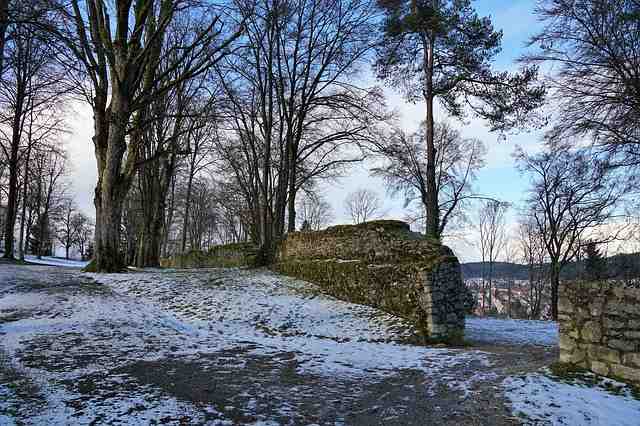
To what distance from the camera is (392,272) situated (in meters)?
9.28

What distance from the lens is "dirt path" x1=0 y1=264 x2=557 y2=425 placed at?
386cm

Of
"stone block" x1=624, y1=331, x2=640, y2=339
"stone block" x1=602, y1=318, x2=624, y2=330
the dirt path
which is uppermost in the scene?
"stone block" x1=602, y1=318, x2=624, y2=330

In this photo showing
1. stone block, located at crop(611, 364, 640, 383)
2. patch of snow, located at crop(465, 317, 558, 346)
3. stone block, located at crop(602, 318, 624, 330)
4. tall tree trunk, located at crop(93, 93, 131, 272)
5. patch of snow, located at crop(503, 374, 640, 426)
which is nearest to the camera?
patch of snow, located at crop(503, 374, 640, 426)

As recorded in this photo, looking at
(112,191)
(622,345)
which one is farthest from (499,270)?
(622,345)

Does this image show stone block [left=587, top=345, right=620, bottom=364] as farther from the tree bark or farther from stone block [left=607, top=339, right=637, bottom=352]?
the tree bark

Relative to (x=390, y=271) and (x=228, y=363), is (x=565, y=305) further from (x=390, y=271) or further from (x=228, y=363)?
(x=228, y=363)

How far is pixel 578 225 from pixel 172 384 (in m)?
23.3

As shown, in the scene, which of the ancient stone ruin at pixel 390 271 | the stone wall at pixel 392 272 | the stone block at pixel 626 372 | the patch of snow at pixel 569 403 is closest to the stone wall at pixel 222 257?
the ancient stone ruin at pixel 390 271

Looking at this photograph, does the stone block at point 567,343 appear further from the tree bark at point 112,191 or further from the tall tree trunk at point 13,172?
the tall tree trunk at point 13,172

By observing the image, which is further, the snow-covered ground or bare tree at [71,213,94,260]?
bare tree at [71,213,94,260]

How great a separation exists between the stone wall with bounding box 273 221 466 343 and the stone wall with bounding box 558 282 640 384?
286 cm

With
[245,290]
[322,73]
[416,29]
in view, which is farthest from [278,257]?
[416,29]

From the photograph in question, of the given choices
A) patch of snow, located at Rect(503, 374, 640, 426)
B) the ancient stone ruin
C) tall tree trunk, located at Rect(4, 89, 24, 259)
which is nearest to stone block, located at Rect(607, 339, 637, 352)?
patch of snow, located at Rect(503, 374, 640, 426)

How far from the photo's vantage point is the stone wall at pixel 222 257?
1859 centimetres
